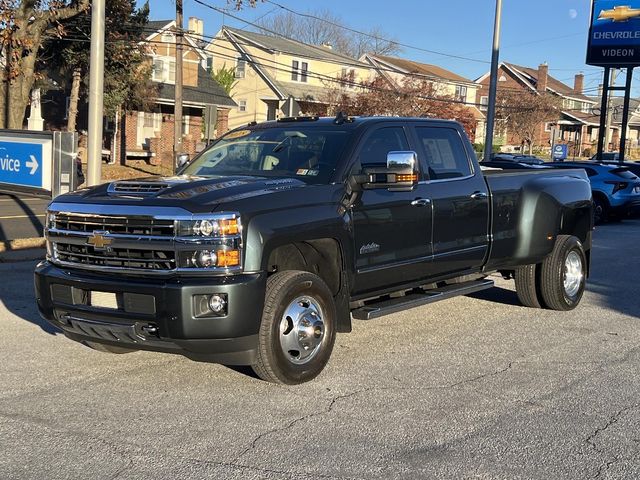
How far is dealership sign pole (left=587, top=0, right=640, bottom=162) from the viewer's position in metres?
30.5

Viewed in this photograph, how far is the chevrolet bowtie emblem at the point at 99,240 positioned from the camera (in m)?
4.96

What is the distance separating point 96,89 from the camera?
984cm

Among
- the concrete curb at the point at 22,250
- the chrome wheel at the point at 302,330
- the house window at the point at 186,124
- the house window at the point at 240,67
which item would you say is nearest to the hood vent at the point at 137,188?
the chrome wheel at the point at 302,330

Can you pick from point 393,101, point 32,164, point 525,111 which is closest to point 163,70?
point 393,101

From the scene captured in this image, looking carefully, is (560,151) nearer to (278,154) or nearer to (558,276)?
(558,276)

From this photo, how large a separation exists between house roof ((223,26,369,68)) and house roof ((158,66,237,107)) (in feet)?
20.4

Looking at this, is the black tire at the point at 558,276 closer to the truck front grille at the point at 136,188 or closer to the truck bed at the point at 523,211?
the truck bed at the point at 523,211

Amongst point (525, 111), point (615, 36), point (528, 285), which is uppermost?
point (615, 36)

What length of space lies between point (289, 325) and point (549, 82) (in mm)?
75445

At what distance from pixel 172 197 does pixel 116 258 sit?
22.3 inches

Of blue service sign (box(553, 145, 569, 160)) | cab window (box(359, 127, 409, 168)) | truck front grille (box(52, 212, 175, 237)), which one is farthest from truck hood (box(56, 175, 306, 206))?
blue service sign (box(553, 145, 569, 160))

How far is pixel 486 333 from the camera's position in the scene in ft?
23.2

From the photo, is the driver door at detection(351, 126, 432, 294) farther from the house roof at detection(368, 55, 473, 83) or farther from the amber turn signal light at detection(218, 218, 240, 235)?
the house roof at detection(368, 55, 473, 83)

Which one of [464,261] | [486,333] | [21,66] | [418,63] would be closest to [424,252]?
[464,261]
